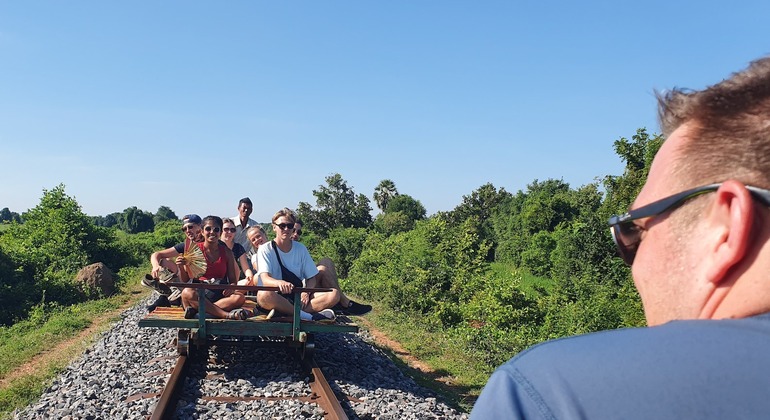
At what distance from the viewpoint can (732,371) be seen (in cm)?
74

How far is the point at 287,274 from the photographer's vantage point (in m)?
7.61

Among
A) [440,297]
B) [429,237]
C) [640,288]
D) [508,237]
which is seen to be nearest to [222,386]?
[640,288]

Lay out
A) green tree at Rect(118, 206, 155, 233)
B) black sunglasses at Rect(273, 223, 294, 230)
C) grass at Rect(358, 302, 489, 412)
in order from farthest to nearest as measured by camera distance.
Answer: green tree at Rect(118, 206, 155, 233), grass at Rect(358, 302, 489, 412), black sunglasses at Rect(273, 223, 294, 230)

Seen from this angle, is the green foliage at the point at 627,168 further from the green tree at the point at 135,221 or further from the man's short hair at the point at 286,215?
the green tree at the point at 135,221

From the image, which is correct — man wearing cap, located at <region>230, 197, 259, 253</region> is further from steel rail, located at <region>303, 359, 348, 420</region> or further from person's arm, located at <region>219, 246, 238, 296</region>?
steel rail, located at <region>303, 359, 348, 420</region>

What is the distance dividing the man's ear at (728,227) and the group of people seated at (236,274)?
647 centimetres

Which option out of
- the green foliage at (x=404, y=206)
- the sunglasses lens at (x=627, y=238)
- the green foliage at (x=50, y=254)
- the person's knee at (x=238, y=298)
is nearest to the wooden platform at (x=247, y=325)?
the person's knee at (x=238, y=298)

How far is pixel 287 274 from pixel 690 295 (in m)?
6.88

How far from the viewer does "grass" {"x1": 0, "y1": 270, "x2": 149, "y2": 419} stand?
287 inches

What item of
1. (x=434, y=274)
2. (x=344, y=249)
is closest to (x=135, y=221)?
(x=344, y=249)

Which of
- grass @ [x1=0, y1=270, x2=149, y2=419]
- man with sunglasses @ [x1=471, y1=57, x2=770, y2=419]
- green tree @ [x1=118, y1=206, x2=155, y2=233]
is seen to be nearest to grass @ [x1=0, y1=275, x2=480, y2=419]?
grass @ [x1=0, y1=270, x2=149, y2=419]

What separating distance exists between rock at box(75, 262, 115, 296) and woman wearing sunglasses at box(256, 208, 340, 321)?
1155 centimetres

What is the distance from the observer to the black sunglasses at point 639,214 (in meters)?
0.88

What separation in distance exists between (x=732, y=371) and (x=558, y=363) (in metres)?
0.20
